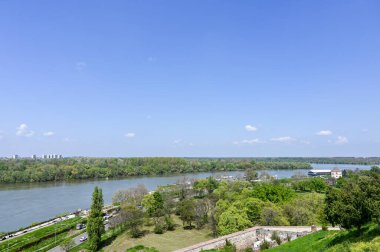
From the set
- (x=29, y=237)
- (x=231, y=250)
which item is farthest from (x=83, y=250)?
(x=231, y=250)

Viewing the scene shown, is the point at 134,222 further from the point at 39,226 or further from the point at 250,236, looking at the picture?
the point at 39,226

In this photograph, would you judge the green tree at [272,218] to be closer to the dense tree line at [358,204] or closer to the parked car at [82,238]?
the dense tree line at [358,204]

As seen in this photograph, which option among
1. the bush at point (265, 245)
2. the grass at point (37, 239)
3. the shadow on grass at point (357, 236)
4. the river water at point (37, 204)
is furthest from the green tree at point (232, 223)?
the river water at point (37, 204)

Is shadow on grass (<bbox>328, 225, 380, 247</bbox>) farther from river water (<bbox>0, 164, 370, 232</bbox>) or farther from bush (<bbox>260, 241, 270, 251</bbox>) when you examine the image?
river water (<bbox>0, 164, 370, 232</bbox>)

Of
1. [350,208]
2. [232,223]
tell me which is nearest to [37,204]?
[232,223]

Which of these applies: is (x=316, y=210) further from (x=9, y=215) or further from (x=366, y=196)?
(x=9, y=215)

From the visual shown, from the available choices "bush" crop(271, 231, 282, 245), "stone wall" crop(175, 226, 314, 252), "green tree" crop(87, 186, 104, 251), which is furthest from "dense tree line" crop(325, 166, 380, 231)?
→ "green tree" crop(87, 186, 104, 251)
